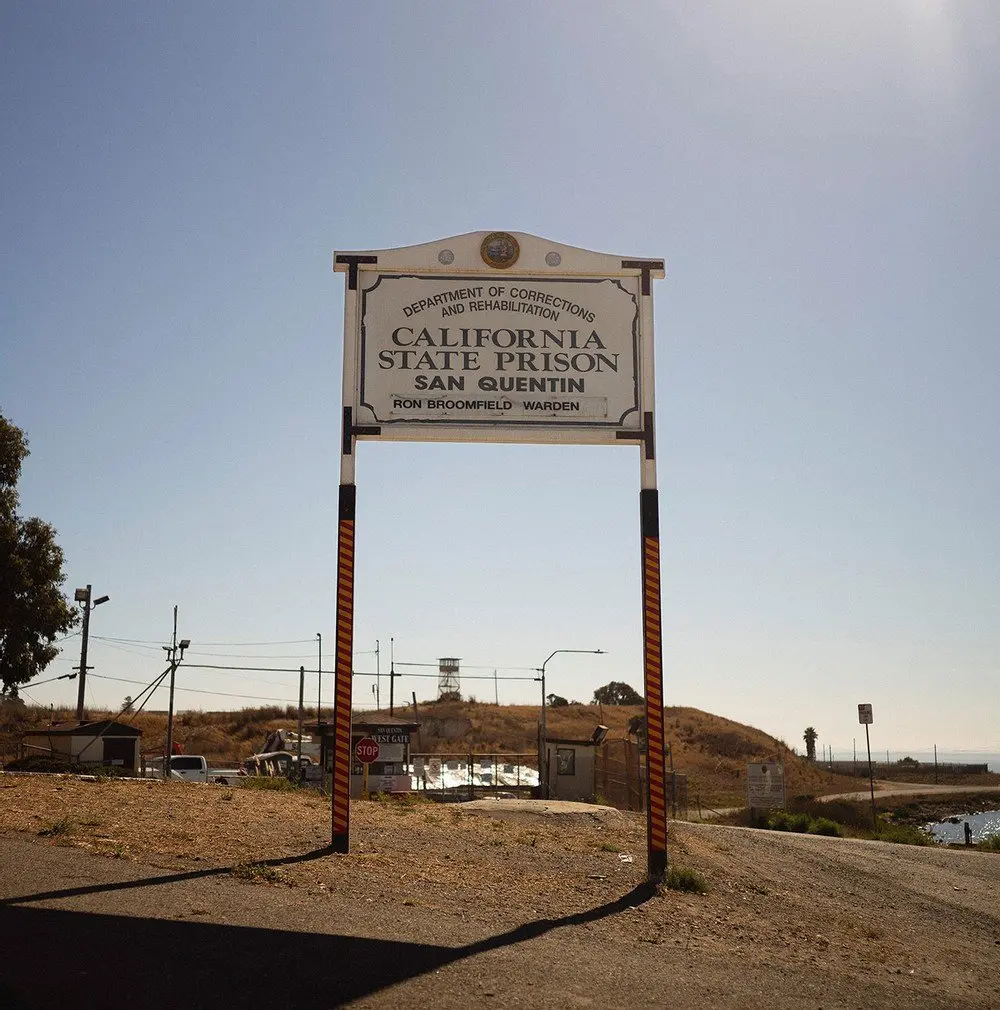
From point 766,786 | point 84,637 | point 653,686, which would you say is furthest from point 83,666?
point 653,686

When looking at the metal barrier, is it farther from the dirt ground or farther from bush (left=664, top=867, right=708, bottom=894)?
bush (left=664, top=867, right=708, bottom=894)

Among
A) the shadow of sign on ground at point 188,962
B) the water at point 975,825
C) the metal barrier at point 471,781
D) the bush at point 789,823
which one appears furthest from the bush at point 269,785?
the water at point 975,825

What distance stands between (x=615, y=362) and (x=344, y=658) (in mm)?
5040

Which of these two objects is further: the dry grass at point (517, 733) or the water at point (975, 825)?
the dry grass at point (517, 733)

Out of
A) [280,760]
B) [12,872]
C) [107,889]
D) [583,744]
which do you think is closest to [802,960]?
[107,889]

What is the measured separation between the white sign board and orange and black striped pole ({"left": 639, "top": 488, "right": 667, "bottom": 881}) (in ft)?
4.95

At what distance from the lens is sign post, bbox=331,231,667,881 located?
41.9ft

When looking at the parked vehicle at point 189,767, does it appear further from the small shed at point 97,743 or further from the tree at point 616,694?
the tree at point 616,694

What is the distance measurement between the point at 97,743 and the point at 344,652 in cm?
2799

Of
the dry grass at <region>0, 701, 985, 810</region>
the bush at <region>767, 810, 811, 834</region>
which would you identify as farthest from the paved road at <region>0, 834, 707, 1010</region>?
the dry grass at <region>0, 701, 985, 810</region>

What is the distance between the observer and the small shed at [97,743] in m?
35.7

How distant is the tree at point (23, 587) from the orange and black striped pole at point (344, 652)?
1172 cm

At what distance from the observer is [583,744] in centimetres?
3706

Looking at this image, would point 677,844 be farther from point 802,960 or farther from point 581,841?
point 802,960
